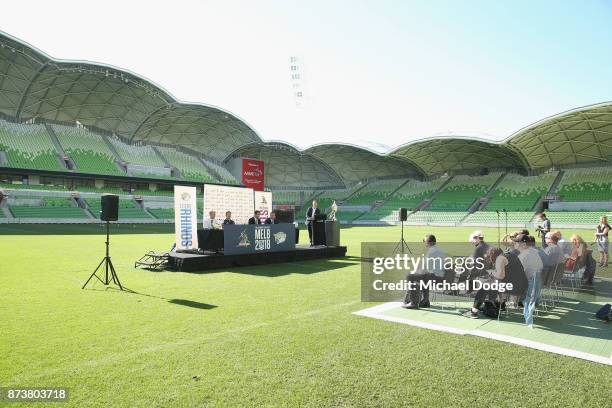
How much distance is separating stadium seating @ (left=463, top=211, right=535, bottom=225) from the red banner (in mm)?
29215

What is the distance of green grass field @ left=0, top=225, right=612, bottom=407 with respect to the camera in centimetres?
413

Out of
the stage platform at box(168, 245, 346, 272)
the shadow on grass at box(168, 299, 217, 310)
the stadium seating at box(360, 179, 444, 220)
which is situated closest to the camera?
the shadow on grass at box(168, 299, 217, 310)

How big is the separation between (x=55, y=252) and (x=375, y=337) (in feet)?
48.3

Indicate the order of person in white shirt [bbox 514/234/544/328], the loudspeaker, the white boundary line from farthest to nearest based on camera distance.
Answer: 1. the loudspeaker
2. person in white shirt [bbox 514/234/544/328]
3. the white boundary line

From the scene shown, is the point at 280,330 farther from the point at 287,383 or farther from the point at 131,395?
the point at 131,395

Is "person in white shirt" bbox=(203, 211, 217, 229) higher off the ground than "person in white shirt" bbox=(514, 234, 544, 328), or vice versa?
"person in white shirt" bbox=(203, 211, 217, 229)

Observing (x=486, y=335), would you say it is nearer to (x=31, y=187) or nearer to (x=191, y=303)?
(x=191, y=303)

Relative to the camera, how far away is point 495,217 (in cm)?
4788

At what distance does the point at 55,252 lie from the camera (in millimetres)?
16172

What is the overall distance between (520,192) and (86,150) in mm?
54644

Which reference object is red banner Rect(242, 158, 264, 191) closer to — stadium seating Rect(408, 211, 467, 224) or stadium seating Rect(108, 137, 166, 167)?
stadium seating Rect(108, 137, 166, 167)

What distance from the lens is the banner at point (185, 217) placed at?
44.1ft

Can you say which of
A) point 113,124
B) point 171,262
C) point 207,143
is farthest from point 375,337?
point 207,143

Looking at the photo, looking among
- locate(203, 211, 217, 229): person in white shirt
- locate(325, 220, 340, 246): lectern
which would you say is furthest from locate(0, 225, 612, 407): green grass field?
locate(325, 220, 340, 246): lectern
